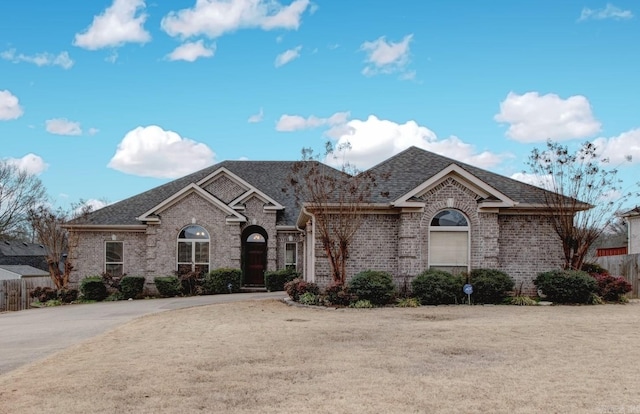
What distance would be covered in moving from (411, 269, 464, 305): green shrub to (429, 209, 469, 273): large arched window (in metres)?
1.00

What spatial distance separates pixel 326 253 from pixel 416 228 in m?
3.05

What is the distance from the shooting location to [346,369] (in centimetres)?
887

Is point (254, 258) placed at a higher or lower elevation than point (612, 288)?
higher

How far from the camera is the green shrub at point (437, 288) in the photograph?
18172mm

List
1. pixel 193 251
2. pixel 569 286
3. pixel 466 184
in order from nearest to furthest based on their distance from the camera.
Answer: pixel 569 286 → pixel 466 184 → pixel 193 251

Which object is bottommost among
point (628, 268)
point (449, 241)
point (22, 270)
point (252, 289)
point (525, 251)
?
point (22, 270)

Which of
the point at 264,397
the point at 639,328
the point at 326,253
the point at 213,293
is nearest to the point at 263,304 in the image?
the point at 326,253

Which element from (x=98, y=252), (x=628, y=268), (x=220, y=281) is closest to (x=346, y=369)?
(x=220, y=281)

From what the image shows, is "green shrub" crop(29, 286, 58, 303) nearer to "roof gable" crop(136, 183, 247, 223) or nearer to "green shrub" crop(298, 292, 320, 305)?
"roof gable" crop(136, 183, 247, 223)

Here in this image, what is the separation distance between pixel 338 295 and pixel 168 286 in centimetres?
1053

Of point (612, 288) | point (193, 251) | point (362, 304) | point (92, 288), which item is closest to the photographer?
point (362, 304)

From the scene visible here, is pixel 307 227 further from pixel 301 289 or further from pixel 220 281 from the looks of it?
pixel 301 289

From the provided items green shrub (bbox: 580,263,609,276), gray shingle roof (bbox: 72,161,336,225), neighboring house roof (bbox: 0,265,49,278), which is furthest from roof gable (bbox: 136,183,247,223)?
neighboring house roof (bbox: 0,265,49,278)

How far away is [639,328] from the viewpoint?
1284cm
